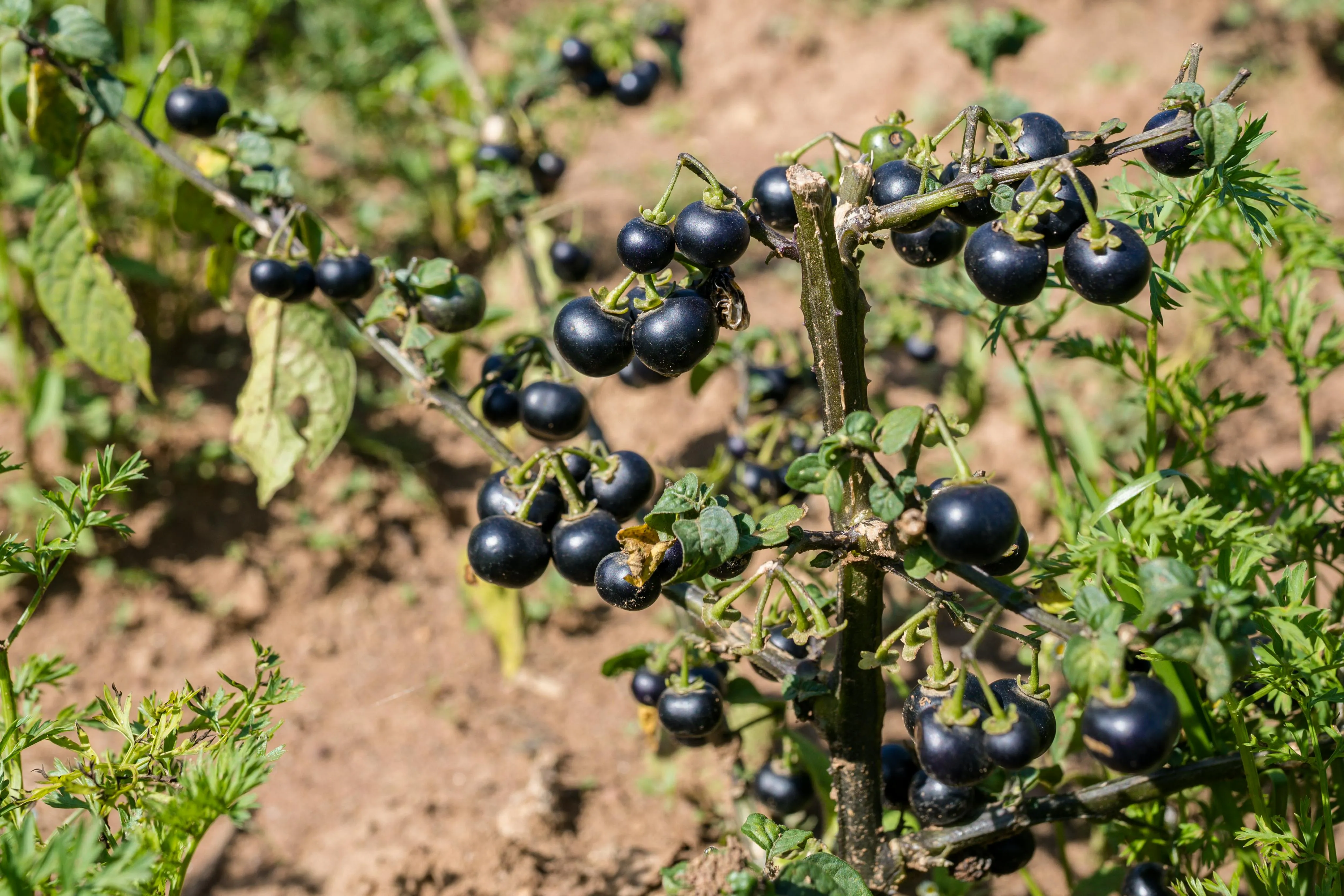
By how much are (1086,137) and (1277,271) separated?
3.04m

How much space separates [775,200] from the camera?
4.20 ft

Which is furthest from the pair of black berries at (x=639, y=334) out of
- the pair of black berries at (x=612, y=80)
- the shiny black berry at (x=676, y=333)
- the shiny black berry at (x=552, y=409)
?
the pair of black berries at (x=612, y=80)

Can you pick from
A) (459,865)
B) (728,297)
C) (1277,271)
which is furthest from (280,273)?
(1277,271)

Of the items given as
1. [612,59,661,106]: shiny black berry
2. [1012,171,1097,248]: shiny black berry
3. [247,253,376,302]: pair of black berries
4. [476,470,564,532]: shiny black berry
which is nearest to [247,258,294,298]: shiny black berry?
[247,253,376,302]: pair of black berries

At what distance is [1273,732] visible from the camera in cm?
138

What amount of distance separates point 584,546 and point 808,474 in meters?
0.38

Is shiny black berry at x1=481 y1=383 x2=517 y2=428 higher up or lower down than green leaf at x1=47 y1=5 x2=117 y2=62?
lower down

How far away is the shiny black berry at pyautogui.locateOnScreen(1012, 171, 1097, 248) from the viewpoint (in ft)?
3.42

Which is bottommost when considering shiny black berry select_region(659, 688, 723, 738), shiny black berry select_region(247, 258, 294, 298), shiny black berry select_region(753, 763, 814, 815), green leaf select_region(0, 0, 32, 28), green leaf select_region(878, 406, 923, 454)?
shiny black berry select_region(753, 763, 814, 815)

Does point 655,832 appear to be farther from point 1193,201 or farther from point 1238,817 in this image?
point 1193,201

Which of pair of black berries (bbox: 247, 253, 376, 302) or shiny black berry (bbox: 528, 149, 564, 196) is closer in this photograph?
pair of black berries (bbox: 247, 253, 376, 302)

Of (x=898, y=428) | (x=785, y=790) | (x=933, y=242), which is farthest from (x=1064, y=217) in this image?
(x=785, y=790)

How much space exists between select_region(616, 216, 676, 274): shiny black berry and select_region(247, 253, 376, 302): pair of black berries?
0.76 metres

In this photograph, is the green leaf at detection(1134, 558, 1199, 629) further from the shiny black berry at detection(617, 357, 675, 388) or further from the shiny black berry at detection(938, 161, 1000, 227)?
the shiny black berry at detection(617, 357, 675, 388)
